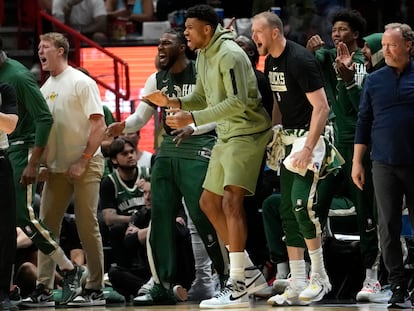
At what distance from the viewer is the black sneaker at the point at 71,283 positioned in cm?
1033

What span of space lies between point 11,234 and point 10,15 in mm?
6525

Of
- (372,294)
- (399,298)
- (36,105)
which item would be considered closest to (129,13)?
(36,105)

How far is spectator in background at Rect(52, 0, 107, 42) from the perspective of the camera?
51.6 ft

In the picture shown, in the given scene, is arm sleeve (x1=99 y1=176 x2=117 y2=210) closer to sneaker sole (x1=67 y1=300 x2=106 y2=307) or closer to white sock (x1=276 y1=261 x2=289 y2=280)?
sneaker sole (x1=67 y1=300 x2=106 y2=307)

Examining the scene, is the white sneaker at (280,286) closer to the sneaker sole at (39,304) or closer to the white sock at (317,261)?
the white sock at (317,261)

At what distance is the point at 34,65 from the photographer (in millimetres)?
14750

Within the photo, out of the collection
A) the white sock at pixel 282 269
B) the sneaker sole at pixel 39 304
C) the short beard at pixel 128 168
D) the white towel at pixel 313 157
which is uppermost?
the white towel at pixel 313 157

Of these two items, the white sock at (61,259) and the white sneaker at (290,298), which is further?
the white sock at (61,259)

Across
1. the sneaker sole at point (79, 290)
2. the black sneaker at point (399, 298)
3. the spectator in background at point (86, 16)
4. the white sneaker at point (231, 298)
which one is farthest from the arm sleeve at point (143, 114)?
the spectator in background at point (86, 16)

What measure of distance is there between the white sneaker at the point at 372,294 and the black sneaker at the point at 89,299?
194cm

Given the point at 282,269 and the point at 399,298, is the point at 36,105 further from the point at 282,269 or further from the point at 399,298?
the point at 399,298

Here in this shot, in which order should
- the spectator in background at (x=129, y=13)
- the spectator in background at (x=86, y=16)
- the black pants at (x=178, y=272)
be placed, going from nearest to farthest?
the black pants at (x=178, y=272) < the spectator in background at (x=86, y=16) < the spectator in background at (x=129, y=13)

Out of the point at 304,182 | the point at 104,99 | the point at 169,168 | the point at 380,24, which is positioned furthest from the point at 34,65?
the point at 304,182

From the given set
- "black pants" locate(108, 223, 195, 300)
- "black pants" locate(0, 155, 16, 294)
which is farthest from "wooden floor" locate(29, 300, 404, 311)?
"black pants" locate(108, 223, 195, 300)
